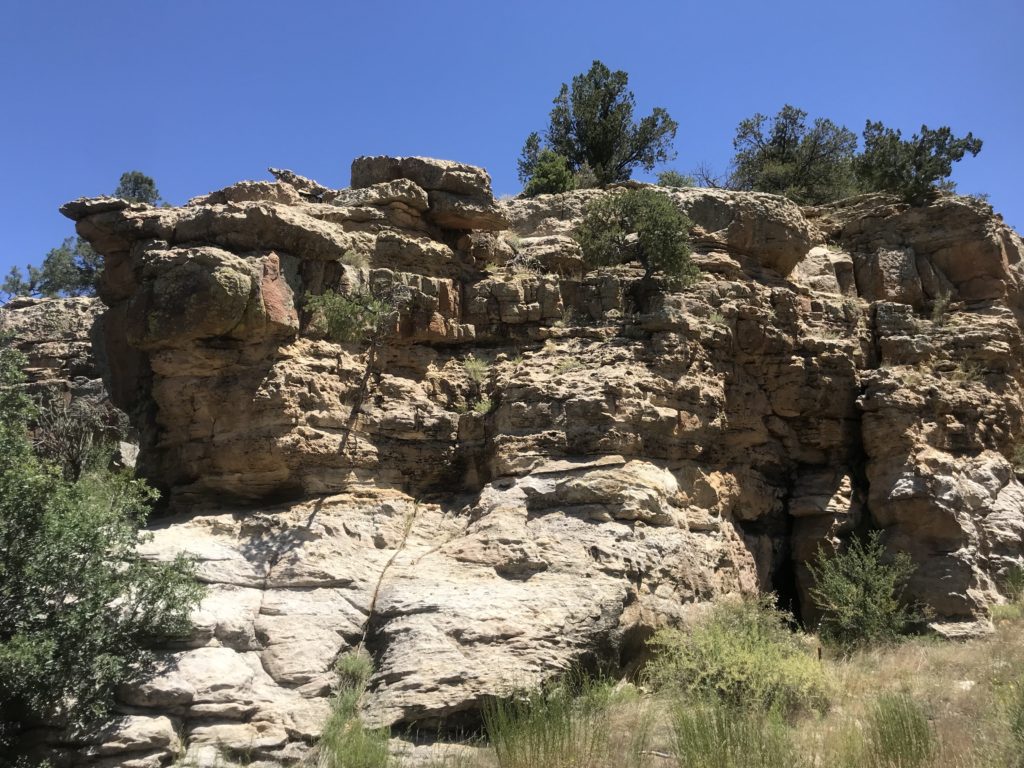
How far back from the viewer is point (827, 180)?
987 inches

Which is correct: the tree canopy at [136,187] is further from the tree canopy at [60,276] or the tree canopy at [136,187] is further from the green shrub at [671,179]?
the green shrub at [671,179]

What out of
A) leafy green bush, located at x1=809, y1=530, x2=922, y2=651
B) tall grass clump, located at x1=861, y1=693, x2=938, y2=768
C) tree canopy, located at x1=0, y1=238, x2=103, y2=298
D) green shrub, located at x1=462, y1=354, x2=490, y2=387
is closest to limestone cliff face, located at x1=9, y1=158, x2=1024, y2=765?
green shrub, located at x1=462, y1=354, x2=490, y2=387

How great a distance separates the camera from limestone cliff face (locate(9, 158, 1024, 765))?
405 inches

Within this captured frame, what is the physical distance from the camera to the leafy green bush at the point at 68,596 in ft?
28.6

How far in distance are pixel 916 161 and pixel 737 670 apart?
13.2 meters

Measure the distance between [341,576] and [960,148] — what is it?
1594cm

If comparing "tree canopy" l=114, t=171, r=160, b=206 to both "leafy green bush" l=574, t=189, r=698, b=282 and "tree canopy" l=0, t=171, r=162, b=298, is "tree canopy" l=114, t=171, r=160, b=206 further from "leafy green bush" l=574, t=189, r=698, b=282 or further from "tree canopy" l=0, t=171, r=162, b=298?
"leafy green bush" l=574, t=189, r=698, b=282

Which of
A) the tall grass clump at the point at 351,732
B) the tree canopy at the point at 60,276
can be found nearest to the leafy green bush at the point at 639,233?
the tall grass clump at the point at 351,732

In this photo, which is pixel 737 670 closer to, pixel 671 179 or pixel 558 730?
pixel 558 730

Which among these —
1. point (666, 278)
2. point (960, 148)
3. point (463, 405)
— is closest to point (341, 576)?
point (463, 405)

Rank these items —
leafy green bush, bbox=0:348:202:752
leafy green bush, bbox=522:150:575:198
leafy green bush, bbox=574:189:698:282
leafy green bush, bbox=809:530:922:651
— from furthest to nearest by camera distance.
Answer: leafy green bush, bbox=522:150:575:198 < leafy green bush, bbox=574:189:698:282 < leafy green bush, bbox=809:530:922:651 < leafy green bush, bbox=0:348:202:752

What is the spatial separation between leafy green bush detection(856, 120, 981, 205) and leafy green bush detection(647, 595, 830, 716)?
11179 mm

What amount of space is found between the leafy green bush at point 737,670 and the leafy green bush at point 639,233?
6.10 metres

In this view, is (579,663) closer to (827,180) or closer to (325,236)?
(325,236)
